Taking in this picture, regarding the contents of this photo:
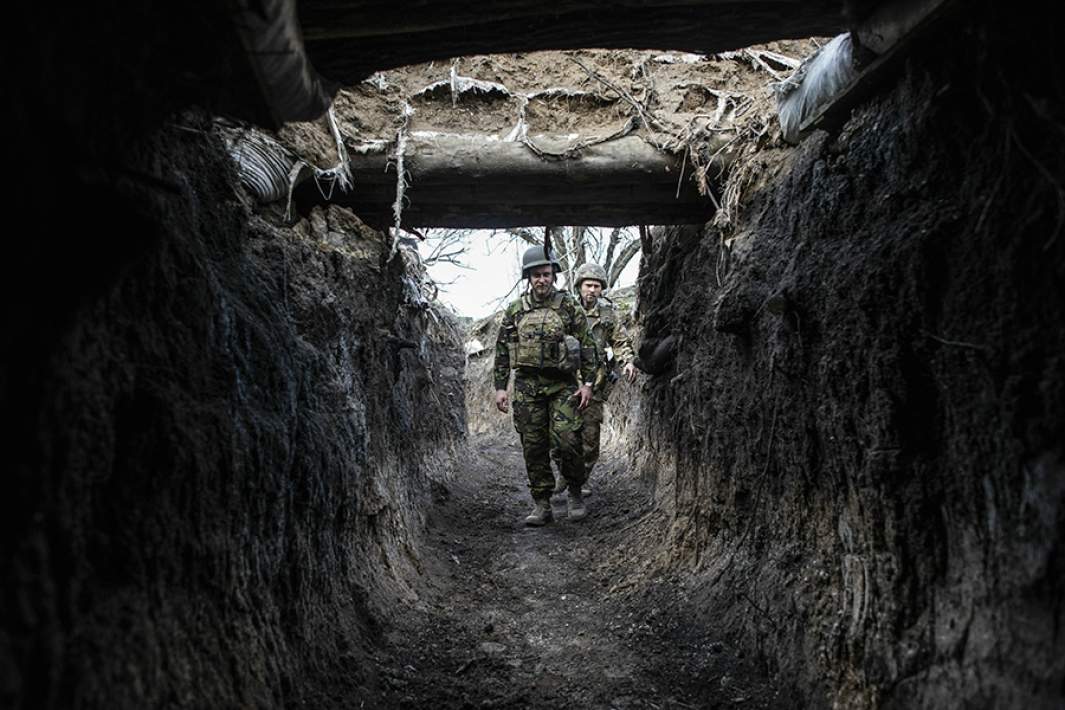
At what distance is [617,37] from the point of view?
2445 millimetres

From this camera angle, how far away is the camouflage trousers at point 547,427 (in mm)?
6344

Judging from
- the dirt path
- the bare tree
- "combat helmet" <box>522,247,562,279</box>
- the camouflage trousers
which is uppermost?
the bare tree

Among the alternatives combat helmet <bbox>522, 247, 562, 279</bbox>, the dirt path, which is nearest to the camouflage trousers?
the dirt path

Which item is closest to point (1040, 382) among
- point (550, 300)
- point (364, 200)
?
point (364, 200)

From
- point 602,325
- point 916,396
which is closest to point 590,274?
point 602,325

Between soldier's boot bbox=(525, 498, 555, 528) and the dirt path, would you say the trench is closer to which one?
the dirt path

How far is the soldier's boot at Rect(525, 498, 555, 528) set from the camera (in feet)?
20.2

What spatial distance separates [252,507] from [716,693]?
2021 millimetres

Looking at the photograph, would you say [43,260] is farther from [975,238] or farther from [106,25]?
[975,238]

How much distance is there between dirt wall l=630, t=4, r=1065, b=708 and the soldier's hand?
107 inches

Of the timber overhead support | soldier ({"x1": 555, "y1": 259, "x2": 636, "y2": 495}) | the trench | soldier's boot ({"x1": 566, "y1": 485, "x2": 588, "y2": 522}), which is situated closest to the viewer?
the trench

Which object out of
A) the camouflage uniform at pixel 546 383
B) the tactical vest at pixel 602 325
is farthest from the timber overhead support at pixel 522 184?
the tactical vest at pixel 602 325

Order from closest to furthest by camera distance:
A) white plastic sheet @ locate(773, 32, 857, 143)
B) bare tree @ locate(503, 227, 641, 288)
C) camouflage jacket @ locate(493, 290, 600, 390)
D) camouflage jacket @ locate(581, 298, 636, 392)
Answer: white plastic sheet @ locate(773, 32, 857, 143)
camouflage jacket @ locate(493, 290, 600, 390)
camouflage jacket @ locate(581, 298, 636, 392)
bare tree @ locate(503, 227, 641, 288)

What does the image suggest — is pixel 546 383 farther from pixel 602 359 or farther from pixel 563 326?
pixel 602 359
